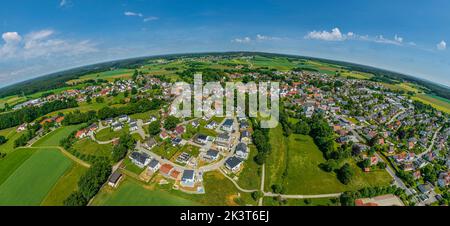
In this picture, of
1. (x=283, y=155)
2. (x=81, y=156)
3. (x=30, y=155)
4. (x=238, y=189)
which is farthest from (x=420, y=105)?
(x=30, y=155)

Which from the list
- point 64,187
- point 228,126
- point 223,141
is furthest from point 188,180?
point 64,187

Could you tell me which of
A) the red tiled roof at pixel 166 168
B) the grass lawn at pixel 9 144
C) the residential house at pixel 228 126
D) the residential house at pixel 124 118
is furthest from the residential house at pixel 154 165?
the grass lawn at pixel 9 144

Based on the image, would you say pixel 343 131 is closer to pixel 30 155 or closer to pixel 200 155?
pixel 200 155

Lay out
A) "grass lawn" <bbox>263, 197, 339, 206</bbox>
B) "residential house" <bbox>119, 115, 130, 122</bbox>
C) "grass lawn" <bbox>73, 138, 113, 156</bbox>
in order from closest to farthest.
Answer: "grass lawn" <bbox>263, 197, 339, 206</bbox>, "grass lawn" <bbox>73, 138, 113, 156</bbox>, "residential house" <bbox>119, 115, 130, 122</bbox>

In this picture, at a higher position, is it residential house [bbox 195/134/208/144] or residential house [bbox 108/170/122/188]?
residential house [bbox 195/134/208/144]

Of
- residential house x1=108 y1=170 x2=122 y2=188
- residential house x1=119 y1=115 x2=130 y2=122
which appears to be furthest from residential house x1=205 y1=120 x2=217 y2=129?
residential house x1=119 y1=115 x2=130 y2=122

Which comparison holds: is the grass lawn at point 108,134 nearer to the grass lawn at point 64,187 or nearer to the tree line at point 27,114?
the grass lawn at point 64,187

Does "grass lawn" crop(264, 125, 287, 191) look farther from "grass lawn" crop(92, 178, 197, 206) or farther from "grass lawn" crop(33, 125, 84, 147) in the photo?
"grass lawn" crop(33, 125, 84, 147)
